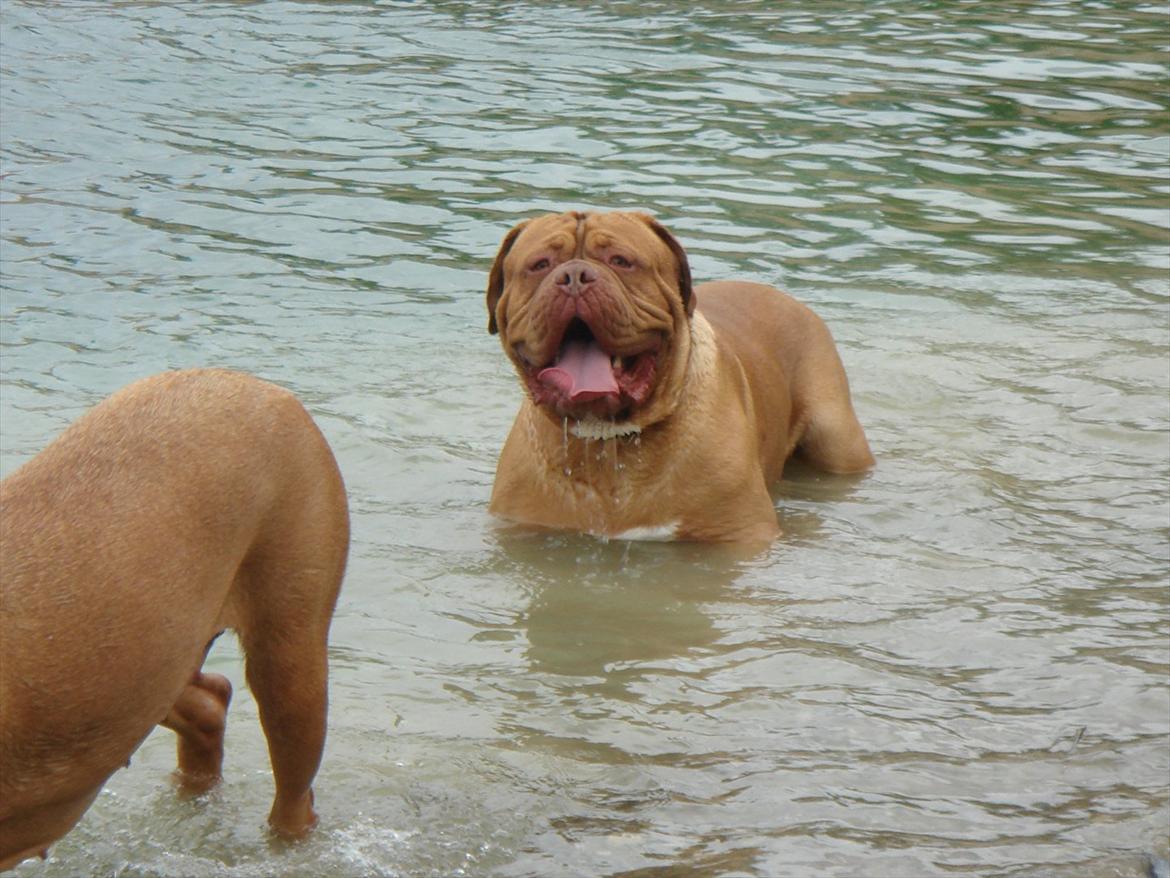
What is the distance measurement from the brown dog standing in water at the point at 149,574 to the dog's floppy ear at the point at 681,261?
288 centimetres

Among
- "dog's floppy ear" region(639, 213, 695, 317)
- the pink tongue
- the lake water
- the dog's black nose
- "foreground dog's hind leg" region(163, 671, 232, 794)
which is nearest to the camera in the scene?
"foreground dog's hind leg" region(163, 671, 232, 794)

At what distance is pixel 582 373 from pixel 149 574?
10.3 ft

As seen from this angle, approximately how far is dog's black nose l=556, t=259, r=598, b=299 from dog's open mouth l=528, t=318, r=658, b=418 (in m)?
0.16

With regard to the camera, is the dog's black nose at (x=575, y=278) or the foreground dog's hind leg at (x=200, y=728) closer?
the foreground dog's hind leg at (x=200, y=728)

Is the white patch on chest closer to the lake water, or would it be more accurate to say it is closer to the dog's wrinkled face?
the lake water

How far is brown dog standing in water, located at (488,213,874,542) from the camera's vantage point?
5980 mm

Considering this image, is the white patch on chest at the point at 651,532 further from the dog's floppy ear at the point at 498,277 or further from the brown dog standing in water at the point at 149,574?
the brown dog standing in water at the point at 149,574

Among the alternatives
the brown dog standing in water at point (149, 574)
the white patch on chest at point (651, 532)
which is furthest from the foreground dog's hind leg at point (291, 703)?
the white patch on chest at point (651, 532)

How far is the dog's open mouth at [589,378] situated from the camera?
19.7 ft

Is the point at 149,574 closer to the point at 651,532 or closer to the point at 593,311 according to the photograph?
the point at 593,311

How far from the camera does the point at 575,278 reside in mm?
5863

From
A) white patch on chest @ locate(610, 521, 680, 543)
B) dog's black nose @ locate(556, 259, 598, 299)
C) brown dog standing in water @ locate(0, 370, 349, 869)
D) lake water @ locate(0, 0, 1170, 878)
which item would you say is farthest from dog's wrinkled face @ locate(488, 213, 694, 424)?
brown dog standing in water @ locate(0, 370, 349, 869)

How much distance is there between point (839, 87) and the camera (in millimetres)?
14469

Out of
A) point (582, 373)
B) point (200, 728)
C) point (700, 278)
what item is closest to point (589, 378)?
point (582, 373)
